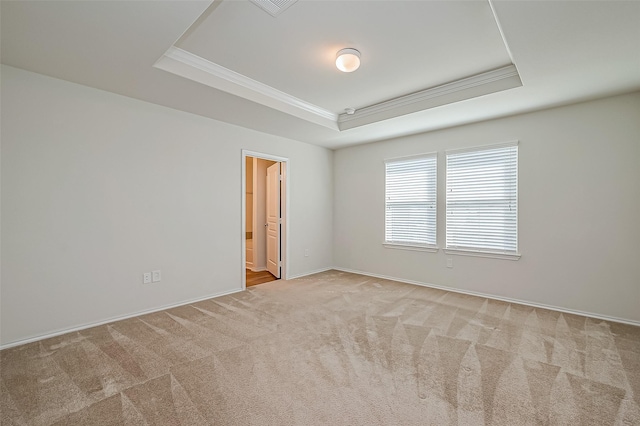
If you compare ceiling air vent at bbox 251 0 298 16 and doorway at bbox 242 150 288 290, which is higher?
ceiling air vent at bbox 251 0 298 16

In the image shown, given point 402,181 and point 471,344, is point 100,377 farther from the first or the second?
point 402,181

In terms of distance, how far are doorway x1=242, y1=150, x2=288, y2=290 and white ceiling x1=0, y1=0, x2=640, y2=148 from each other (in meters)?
1.51

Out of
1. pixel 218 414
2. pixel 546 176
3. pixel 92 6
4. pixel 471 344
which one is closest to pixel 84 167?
pixel 92 6

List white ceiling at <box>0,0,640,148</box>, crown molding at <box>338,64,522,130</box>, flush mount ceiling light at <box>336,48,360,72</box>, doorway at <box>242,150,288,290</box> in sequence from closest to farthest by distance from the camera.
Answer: white ceiling at <box>0,0,640,148</box> < flush mount ceiling light at <box>336,48,360,72</box> < crown molding at <box>338,64,522,130</box> < doorway at <box>242,150,288,290</box>

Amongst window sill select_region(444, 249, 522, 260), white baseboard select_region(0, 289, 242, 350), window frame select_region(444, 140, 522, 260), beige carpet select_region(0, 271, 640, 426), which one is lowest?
beige carpet select_region(0, 271, 640, 426)

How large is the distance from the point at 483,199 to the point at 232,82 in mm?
3652

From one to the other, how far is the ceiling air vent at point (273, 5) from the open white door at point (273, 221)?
3.15 metres

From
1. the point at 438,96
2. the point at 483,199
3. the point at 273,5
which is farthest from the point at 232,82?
the point at 483,199

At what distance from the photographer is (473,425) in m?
1.65

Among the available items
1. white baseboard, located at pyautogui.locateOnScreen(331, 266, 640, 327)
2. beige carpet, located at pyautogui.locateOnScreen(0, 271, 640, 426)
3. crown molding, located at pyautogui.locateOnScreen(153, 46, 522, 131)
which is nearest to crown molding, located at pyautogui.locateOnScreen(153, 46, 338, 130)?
crown molding, located at pyautogui.locateOnScreen(153, 46, 522, 131)

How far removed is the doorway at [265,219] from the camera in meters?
4.99

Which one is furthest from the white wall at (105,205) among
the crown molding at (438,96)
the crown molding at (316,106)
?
the crown molding at (438,96)

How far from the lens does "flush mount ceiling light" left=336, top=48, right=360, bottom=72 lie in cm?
263

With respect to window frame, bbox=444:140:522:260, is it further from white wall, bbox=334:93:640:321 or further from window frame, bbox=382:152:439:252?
window frame, bbox=382:152:439:252
